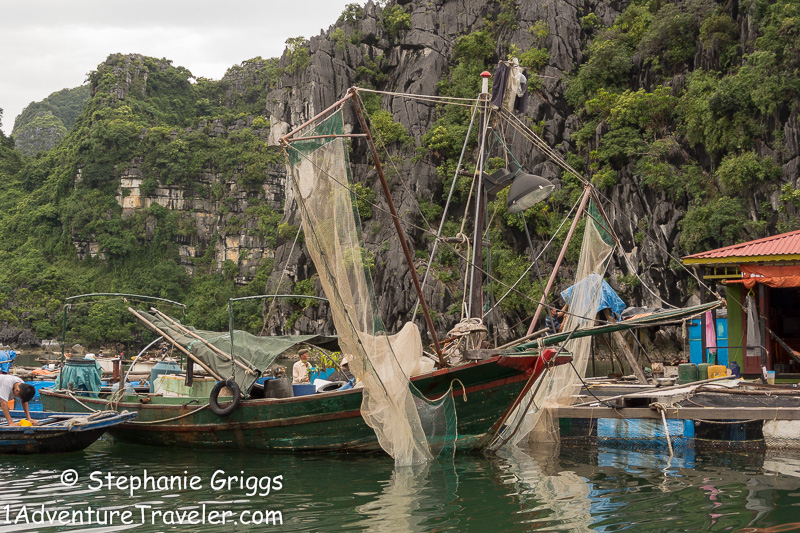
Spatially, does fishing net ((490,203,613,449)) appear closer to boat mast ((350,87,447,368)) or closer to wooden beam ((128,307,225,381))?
boat mast ((350,87,447,368))

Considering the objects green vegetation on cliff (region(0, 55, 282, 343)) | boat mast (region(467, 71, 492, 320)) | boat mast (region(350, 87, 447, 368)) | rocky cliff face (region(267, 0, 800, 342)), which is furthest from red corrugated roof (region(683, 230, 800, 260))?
green vegetation on cliff (region(0, 55, 282, 343))

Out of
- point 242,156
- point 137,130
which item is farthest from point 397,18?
point 137,130

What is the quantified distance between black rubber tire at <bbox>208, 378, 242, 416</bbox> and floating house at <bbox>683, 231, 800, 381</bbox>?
33.3 ft

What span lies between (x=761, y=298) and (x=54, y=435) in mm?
13632

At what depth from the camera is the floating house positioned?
560 inches

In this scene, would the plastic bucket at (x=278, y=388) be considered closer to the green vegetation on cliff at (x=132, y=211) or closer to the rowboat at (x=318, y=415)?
the rowboat at (x=318, y=415)

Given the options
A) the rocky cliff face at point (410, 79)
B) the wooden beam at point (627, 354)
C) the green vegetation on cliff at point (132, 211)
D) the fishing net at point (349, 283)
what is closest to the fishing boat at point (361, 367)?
the fishing net at point (349, 283)

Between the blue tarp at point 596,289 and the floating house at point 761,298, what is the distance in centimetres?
198

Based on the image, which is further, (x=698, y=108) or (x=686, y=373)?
(x=698, y=108)

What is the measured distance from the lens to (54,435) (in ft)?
35.4

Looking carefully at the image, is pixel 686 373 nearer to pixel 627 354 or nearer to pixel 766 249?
pixel 627 354

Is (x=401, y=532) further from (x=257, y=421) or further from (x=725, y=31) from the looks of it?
(x=725, y=31)

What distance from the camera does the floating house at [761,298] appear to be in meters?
14.2

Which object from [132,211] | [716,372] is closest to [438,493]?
[716,372]
